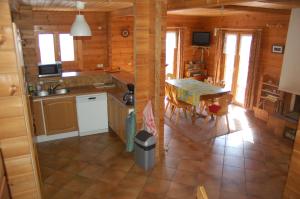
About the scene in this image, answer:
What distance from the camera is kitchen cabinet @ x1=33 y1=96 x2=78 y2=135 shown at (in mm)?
4379

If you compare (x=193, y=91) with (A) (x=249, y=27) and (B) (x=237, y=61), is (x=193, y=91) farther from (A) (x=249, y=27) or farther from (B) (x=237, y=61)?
(A) (x=249, y=27)

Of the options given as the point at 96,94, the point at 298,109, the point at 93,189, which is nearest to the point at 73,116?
the point at 96,94

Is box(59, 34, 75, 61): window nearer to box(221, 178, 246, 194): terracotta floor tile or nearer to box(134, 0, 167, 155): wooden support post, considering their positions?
box(134, 0, 167, 155): wooden support post

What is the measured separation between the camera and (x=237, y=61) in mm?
6867

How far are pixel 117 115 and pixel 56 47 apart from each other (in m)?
3.44

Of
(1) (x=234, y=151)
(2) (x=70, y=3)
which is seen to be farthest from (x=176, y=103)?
(2) (x=70, y=3)

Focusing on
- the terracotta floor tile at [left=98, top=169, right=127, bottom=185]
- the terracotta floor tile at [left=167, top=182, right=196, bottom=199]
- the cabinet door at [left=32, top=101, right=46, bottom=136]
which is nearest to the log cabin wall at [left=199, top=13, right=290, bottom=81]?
the terracotta floor tile at [left=167, top=182, right=196, bottom=199]

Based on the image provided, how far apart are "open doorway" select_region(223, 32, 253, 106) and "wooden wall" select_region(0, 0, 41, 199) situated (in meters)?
5.59

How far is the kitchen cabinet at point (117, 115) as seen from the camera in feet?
14.0

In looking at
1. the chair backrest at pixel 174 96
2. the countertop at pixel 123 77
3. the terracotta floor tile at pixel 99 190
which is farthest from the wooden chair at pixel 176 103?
the terracotta floor tile at pixel 99 190

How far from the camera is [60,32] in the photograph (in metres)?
6.46

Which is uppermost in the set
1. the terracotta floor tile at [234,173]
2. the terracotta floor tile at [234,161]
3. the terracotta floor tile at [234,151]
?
the terracotta floor tile at [234,151]

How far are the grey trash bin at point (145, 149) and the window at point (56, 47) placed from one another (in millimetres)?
4230

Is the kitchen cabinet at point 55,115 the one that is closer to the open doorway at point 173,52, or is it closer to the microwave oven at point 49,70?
the microwave oven at point 49,70
